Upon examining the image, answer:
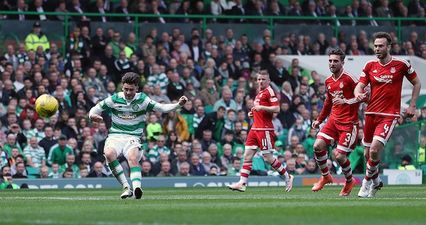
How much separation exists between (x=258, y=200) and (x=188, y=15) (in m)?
16.8

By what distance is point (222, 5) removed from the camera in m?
35.6

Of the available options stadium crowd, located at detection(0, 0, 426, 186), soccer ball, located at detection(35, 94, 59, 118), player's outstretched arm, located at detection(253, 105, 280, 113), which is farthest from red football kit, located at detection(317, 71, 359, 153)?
stadium crowd, located at detection(0, 0, 426, 186)

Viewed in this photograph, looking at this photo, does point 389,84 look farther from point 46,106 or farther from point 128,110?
point 46,106

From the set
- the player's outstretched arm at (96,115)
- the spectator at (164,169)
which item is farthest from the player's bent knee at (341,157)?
the spectator at (164,169)

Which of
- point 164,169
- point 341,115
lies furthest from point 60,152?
point 341,115

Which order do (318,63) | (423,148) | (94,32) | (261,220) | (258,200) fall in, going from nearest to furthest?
(261,220), (258,200), (423,148), (94,32), (318,63)

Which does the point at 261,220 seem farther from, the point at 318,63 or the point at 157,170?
the point at 318,63

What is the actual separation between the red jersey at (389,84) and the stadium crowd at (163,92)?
10655 millimetres

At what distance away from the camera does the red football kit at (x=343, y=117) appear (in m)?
19.7

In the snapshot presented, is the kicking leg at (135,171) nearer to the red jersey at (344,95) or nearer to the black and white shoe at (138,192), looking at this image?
the black and white shoe at (138,192)

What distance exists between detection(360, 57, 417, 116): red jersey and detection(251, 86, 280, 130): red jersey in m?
4.52

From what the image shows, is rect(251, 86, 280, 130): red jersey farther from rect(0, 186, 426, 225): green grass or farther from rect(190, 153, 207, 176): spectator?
rect(190, 153, 207, 176): spectator

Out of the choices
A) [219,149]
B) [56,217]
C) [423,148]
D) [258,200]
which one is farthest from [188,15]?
[56,217]

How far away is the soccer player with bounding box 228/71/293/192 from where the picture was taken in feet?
72.6
